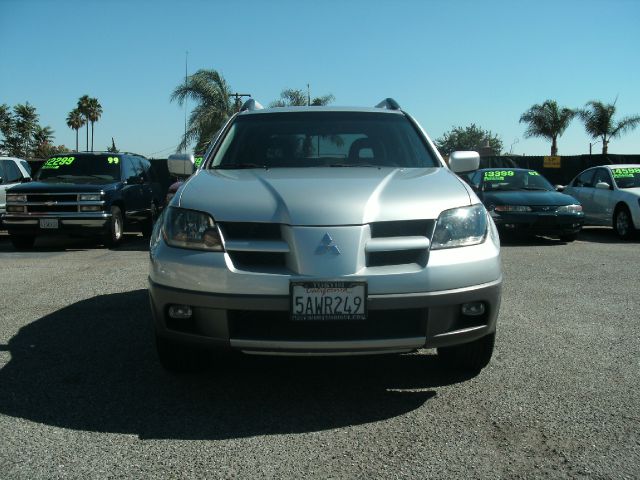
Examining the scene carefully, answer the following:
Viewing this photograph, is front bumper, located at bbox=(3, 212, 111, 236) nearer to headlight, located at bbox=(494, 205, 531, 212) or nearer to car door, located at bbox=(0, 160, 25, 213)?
car door, located at bbox=(0, 160, 25, 213)

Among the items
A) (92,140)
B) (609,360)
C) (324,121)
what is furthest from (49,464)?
(92,140)

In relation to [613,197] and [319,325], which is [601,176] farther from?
[319,325]

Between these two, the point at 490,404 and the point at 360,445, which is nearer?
the point at 360,445

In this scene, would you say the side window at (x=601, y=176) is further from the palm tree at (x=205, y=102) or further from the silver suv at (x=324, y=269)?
the palm tree at (x=205, y=102)

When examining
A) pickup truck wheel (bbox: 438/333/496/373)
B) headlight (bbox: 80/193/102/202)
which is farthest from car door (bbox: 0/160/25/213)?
pickup truck wheel (bbox: 438/333/496/373)

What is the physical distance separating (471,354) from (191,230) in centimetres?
173

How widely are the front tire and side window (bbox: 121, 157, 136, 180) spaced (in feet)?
31.5

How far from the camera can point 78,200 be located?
444 inches

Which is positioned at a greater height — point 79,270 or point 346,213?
point 346,213

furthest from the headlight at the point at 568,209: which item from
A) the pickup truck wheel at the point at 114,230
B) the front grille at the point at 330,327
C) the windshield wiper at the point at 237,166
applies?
the front grille at the point at 330,327

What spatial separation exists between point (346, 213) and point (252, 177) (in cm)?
85

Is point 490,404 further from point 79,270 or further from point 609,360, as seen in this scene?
point 79,270

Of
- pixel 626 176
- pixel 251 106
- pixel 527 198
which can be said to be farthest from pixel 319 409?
pixel 626 176

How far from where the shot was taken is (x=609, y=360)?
14.0 feet
